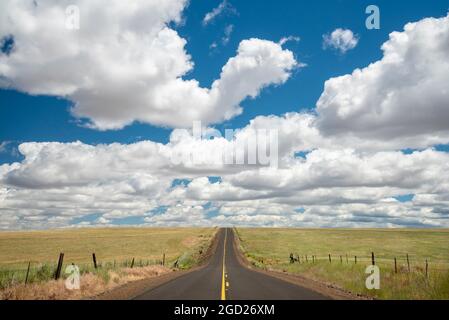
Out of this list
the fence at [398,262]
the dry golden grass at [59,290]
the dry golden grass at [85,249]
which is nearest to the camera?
the dry golden grass at [59,290]

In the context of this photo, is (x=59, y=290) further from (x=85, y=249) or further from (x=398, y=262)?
(x=85, y=249)

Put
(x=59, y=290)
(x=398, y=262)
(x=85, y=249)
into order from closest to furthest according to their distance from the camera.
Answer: (x=59, y=290)
(x=398, y=262)
(x=85, y=249)

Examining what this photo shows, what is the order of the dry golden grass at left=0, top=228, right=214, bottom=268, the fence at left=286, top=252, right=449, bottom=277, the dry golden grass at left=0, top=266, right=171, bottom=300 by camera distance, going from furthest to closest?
the dry golden grass at left=0, top=228, right=214, bottom=268
the fence at left=286, top=252, right=449, bottom=277
the dry golden grass at left=0, top=266, right=171, bottom=300

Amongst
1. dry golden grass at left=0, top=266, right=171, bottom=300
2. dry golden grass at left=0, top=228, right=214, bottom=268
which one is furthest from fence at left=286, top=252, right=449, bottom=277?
dry golden grass at left=0, top=228, right=214, bottom=268

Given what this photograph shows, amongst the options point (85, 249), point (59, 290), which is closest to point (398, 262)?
point (59, 290)

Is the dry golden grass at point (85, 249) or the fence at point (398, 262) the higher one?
the fence at point (398, 262)

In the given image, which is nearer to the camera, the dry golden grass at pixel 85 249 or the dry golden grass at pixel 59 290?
the dry golden grass at pixel 59 290

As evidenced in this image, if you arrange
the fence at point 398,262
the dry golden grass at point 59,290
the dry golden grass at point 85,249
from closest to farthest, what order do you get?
the dry golden grass at point 59,290 < the fence at point 398,262 < the dry golden grass at point 85,249

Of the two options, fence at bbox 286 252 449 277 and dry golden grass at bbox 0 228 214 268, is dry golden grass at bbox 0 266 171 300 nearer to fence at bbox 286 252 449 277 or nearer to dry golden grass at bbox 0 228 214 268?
fence at bbox 286 252 449 277

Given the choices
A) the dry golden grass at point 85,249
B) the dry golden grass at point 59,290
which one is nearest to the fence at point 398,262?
the dry golden grass at point 59,290

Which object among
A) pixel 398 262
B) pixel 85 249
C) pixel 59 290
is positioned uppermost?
pixel 59 290

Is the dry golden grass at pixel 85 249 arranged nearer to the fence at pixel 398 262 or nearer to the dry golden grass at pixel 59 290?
the fence at pixel 398 262
